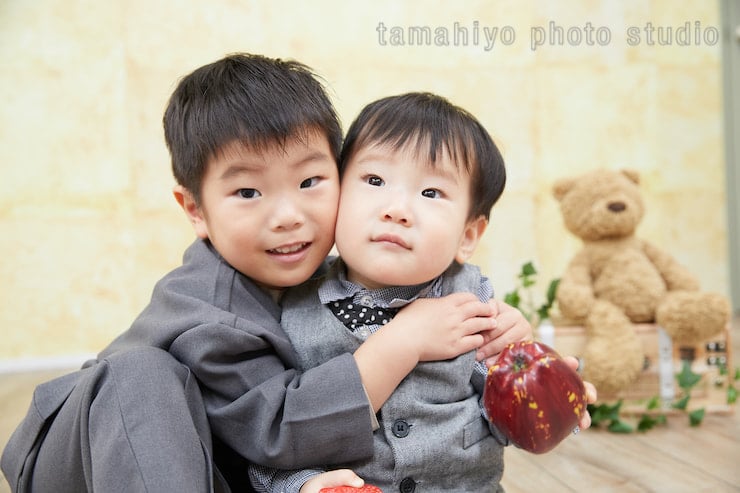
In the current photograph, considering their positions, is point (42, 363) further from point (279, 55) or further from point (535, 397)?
point (535, 397)

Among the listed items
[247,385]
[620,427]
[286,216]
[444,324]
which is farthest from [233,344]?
[620,427]

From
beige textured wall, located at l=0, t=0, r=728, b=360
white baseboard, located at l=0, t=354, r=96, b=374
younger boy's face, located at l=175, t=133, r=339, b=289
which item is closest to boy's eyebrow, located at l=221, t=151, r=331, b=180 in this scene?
younger boy's face, located at l=175, t=133, r=339, b=289

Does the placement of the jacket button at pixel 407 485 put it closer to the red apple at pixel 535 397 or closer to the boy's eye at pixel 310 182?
the red apple at pixel 535 397

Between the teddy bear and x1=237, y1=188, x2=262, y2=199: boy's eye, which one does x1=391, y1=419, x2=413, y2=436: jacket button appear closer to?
x1=237, y1=188, x2=262, y2=199: boy's eye

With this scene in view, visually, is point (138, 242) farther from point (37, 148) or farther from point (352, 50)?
point (352, 50)

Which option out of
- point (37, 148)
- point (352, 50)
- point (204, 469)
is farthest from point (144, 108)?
point (204, 469)

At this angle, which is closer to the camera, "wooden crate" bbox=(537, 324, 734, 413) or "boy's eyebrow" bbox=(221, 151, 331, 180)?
"boy's eyebrow" bbox=(221, 151, 331, 180)

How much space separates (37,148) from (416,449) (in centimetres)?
209

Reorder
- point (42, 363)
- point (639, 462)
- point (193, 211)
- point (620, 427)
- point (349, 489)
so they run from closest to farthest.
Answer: point (349, 489) → point (193, 211) → point (639, 462) → point (620, 427) → point (42, 363)

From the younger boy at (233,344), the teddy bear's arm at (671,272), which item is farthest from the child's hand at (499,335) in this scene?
the teddy bear's arm at (671,272)

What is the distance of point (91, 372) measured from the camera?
0.86m

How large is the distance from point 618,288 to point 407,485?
1.10 m

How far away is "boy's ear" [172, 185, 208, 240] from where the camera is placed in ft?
3.32

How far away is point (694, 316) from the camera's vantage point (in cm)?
173
